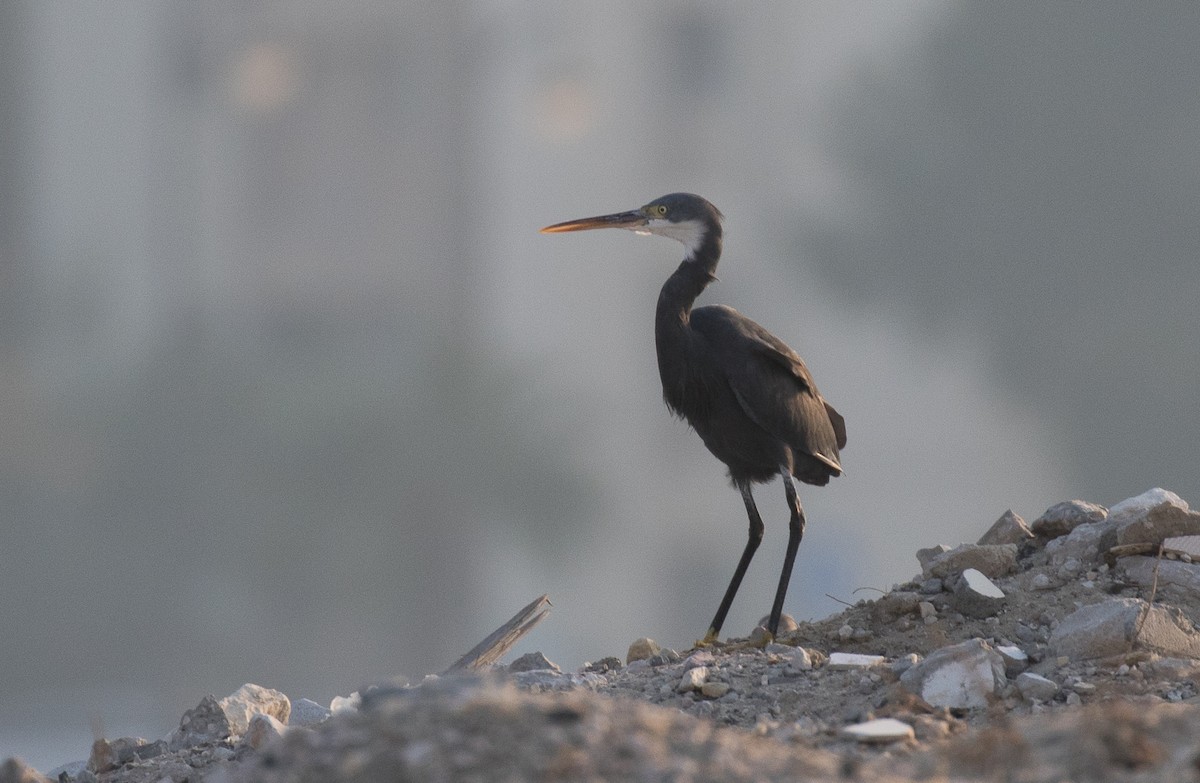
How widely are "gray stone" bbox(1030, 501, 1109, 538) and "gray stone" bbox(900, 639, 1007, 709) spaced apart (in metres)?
2.39

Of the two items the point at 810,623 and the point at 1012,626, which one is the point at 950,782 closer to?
the point at 1012,626

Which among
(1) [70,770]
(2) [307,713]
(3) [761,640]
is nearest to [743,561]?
(3) [761,640]

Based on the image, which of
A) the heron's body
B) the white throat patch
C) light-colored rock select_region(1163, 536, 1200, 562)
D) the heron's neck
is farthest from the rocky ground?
the white throat patch

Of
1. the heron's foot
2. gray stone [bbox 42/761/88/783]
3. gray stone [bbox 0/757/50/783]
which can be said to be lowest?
gray stone [bbox 42/761/88/783]

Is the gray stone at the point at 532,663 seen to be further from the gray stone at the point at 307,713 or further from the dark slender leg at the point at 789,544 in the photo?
the dark slender leg at the point at 789,544

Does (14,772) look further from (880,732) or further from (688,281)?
(688,281)

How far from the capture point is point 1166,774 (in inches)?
118

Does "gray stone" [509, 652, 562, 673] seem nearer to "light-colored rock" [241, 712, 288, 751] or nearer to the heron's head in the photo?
"light-colored rock" [241, 712, 288, 751]

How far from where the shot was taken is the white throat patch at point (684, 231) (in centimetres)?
719

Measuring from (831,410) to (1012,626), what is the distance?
1.90 metres

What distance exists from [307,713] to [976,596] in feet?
9.88

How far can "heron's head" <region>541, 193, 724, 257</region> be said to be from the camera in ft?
23.6

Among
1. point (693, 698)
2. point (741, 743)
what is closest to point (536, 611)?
point (693, 698)

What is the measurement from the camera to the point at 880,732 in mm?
3895
